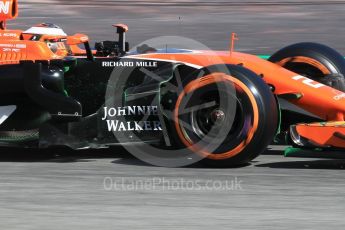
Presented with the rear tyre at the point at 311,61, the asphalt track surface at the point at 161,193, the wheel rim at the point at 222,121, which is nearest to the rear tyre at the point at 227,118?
the wheel rim at the point at 222,121

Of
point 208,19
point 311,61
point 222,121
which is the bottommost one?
point 208,19

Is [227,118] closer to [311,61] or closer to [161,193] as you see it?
[161,193]

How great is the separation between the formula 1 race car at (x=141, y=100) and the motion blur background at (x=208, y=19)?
7433 millimetres

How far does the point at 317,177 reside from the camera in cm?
654

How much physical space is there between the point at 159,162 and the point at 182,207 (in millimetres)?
1536

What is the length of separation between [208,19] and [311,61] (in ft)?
34.8

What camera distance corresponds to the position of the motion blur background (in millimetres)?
16344

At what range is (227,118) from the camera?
6742 mm

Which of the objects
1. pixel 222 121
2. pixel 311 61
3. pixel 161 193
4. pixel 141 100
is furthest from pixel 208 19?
pixel 161 193

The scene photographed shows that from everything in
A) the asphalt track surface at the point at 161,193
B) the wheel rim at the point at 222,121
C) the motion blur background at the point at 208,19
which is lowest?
the motion blur background at the point at 208,19

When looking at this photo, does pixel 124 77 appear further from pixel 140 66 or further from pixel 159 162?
pixel 159 162

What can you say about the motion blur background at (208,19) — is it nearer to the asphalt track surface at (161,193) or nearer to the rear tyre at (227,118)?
the asphalt track surface at (161,193)

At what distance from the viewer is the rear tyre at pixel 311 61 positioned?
323 inches

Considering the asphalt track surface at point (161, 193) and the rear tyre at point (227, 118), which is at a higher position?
the rear tyre at point (227, 118)
